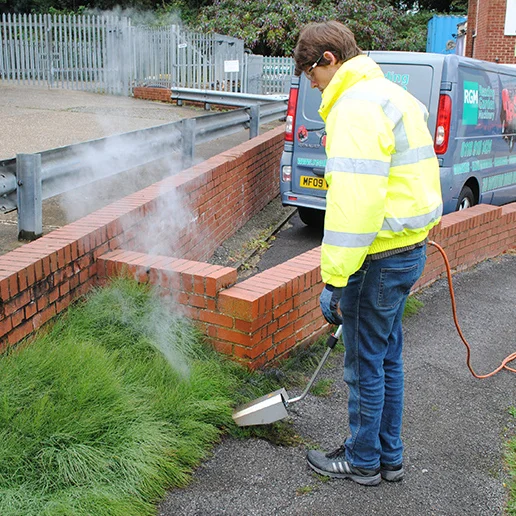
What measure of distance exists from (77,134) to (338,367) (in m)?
6.40

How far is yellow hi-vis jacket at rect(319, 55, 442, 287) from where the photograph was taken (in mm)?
2684

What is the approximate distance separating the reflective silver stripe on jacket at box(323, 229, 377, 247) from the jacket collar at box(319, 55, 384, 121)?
599mm

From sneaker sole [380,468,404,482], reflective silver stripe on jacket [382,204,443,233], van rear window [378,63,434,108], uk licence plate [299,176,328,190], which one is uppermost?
van rear window [378,63,434,108]

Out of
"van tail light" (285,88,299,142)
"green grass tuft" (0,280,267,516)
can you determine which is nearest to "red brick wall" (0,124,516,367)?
"green grass tuft" (0,280,267,516)

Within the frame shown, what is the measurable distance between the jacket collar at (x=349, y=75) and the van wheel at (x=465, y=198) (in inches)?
195

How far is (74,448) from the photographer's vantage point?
111 inches

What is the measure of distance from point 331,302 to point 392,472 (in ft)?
3.01

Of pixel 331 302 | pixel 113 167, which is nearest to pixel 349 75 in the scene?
pixel 331 302

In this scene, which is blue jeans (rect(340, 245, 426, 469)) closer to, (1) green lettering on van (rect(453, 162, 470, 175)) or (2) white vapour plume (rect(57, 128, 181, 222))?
(2) white vapour plume (rect(57, 128, 181, 222))

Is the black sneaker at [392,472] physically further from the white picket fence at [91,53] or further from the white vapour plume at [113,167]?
the white picket fence at [91,53]

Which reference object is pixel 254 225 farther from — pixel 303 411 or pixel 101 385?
pixel 101 385

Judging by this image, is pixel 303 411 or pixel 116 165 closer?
pixel 303 411

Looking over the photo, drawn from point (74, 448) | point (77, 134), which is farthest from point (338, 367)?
point (77, 134)

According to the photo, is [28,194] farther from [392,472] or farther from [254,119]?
[254,119]
